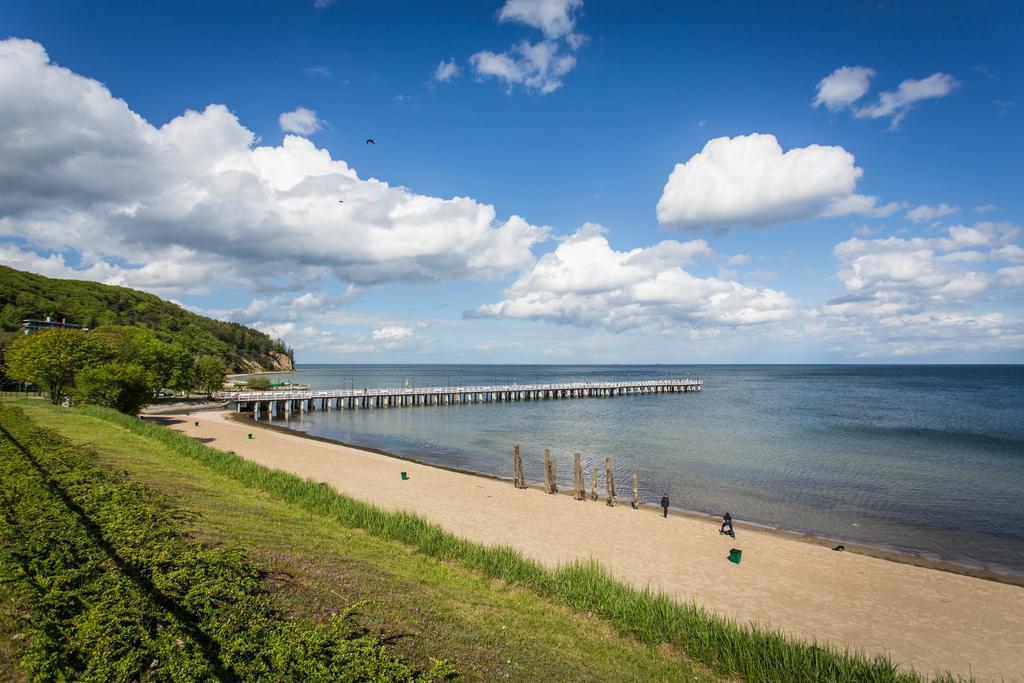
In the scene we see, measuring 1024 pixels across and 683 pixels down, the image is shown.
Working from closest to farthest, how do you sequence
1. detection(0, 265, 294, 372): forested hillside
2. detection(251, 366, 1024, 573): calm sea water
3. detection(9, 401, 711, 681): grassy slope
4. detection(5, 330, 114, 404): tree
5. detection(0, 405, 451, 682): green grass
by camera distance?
detection(0, 405, 451, 682): green grass < detection(9, 401, 711, 681): grassy slope < detection(251, 366, 1024, 573): calm sea water < detection(5, 330, 114, 404): tree < detection(0, 265, 294, 372): forested hillside

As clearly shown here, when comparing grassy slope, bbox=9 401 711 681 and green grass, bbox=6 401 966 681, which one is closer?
grassy slope, bbox=9 401 711 681

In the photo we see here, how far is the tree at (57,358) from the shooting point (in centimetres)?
3941

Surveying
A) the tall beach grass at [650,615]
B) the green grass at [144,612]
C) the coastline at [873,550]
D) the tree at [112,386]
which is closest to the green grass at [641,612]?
the tall beach grass at [650,615]

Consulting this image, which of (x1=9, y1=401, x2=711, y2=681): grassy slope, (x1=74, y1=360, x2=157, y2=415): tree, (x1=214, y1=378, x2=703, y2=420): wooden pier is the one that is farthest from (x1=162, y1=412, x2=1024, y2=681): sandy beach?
(x1=214, y1=378, x2=703, y2=420): wooden pier

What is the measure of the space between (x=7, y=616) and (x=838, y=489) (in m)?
33.0

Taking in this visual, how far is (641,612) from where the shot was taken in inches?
397

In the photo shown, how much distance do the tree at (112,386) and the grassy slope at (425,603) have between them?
29.2 metres

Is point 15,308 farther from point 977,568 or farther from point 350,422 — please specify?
point 977,568

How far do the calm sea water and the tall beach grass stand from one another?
1384 cm

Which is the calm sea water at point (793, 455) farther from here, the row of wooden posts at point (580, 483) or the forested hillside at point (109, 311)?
the forested hillside at point (109, 311)

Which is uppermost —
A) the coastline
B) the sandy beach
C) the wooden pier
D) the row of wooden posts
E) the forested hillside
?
the forested hillside

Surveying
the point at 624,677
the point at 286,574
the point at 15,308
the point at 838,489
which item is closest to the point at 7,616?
the point at 286,574

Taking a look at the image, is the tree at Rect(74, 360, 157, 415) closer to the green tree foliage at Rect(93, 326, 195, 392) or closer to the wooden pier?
the green tree foliage at Rect(93, 326, 195, 392)

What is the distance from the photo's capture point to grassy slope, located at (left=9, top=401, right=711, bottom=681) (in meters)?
7.98
